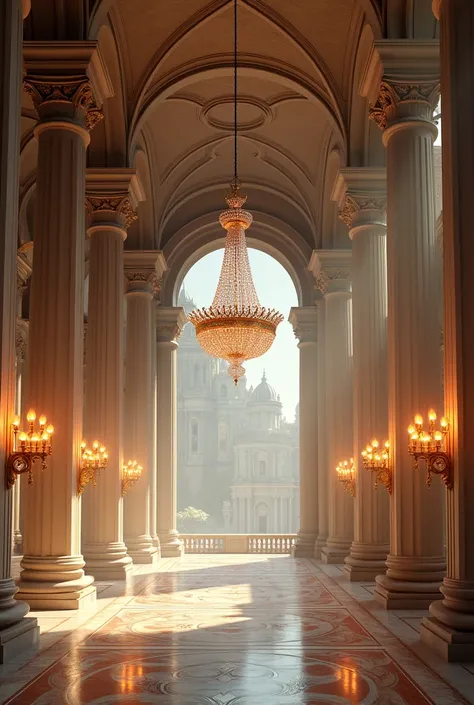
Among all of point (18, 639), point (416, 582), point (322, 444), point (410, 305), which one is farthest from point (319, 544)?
point (18, 639)

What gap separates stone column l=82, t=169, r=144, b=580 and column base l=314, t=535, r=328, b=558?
7451 millimetres

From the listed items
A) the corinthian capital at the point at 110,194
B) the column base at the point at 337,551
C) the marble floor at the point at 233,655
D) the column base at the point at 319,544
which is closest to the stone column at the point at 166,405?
the column base at the point at 319,544

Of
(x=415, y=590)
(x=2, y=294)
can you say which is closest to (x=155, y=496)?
(x=415, y=590)

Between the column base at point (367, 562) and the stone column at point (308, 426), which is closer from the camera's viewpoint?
the column base at point (367, 562)

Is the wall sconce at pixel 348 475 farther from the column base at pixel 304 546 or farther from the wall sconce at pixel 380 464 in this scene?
the column base at pixel 304 546

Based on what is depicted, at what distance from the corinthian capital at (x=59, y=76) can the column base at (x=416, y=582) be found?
7884mm

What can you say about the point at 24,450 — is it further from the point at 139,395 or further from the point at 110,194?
the point at 139,395

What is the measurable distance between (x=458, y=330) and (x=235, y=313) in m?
9.57

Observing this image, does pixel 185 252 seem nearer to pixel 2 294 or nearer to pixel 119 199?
pixel 119 199

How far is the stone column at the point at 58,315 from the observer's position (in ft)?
39.9

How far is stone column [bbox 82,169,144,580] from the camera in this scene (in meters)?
16.8

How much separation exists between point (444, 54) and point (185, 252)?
57.6 ft

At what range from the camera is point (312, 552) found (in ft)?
79.7

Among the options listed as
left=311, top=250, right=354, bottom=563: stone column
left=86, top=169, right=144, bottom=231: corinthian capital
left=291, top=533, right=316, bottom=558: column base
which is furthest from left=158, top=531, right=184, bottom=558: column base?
left=86, top=169, right=144, bottom=231: corinthian capital
